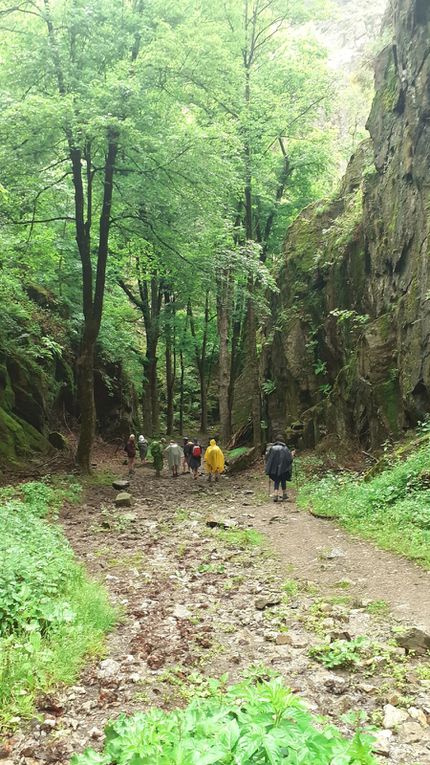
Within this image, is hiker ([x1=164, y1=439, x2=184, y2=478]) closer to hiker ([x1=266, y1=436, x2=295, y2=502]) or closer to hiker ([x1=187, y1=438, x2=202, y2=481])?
hiker ([x1=187, y1=438, x2=202, y2=481])

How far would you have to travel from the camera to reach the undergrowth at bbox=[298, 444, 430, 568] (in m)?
8.40

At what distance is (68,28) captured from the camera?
14.2 meters

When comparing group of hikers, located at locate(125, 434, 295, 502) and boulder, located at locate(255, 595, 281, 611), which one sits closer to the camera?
boulder, located at locate(255, 595, 281, 611)

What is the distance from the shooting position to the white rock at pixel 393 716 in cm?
386

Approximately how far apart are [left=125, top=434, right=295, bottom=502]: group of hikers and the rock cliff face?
9.50 feet

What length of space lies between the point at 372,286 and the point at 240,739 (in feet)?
50.5

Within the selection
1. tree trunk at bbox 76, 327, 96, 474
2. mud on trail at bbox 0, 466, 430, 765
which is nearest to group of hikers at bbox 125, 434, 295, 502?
mud on trail at bbox 0, 466, 430, 765

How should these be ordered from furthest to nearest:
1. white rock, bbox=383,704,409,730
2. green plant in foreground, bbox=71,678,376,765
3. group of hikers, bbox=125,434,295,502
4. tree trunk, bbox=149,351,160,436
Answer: tree trunk, bbox=149,351,160,436 < group of hikers, bbox=125,434,295,502 < white rock, bbox=383,704,409,730 < green plant in foreground, bbox=71,678,376,765

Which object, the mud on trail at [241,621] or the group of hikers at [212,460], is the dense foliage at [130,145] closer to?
the group of hikers at [212,460]

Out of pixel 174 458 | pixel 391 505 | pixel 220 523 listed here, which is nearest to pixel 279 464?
pixel 220 523

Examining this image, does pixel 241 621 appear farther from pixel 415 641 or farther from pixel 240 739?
pixel 240 739

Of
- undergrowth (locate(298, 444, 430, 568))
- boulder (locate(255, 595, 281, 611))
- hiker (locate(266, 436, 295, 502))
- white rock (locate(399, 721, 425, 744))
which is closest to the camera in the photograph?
white rock (locate(399, 721, 425, 744))

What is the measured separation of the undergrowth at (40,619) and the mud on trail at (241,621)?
0.57 feet

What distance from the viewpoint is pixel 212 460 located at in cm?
1747
